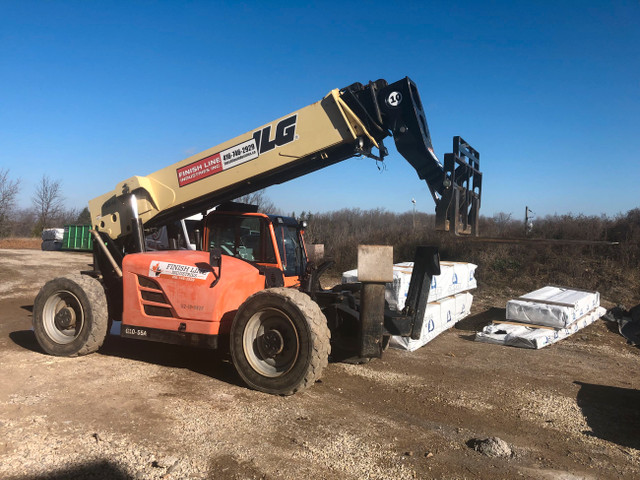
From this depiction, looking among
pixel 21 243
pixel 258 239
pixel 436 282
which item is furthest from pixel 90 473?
pixel 21 243

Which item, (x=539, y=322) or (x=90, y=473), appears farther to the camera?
(x=539, y=322)

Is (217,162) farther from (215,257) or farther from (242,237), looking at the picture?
(215,257)

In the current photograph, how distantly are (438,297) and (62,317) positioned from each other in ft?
20.2

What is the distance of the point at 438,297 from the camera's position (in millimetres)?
9000

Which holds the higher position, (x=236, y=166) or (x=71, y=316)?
(x=236, y=166)

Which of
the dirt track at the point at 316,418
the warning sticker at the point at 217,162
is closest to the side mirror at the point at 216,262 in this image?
the dirt track at the point at 316,418

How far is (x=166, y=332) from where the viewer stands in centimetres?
574

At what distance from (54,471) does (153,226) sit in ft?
13.7

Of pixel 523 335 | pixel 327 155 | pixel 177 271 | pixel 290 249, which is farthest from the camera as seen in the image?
pixel 523 335

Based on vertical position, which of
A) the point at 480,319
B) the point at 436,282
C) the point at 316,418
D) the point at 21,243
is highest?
the point at 436,282

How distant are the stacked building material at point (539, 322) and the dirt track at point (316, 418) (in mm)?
935

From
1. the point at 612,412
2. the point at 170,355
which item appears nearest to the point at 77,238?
the point at 170,355

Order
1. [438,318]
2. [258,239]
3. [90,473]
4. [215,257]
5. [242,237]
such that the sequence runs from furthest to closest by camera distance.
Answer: [438,318], [242,237], [258,239], [215,257], [90,473]

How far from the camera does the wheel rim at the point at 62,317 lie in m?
6.47
